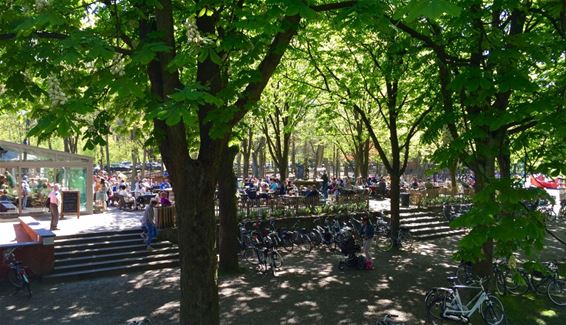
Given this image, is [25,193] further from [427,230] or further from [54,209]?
[427,230]

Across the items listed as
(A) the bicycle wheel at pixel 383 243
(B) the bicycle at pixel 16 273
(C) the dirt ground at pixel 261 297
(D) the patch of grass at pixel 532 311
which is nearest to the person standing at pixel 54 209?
(B) the bicycle at pixel 16 273

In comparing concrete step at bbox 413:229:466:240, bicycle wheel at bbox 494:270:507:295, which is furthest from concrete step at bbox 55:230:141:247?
concrete step at bbox 413:229:466:240

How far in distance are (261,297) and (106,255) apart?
627 centimetres

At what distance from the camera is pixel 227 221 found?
15508 millimetres

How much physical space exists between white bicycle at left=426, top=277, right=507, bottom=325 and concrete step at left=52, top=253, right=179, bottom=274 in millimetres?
9113

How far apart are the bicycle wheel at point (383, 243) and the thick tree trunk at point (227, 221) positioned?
7068 millimetres

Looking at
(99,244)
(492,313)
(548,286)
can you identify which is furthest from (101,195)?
(548,286)

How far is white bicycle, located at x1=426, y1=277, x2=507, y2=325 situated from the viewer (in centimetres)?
992

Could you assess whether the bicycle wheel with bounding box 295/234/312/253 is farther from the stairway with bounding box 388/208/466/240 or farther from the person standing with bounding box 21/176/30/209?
the person standing with bounding box 21/176/30/209

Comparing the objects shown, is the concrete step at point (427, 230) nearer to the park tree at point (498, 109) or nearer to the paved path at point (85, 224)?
the paved path at point (85, 224)

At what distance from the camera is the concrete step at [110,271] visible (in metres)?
14.3

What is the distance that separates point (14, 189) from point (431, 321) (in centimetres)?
1931

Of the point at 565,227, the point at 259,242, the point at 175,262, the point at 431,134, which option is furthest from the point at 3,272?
the point at 565,227

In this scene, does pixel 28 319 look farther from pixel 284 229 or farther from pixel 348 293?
pixel 284 229
